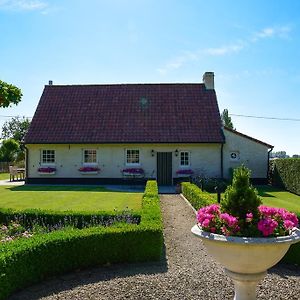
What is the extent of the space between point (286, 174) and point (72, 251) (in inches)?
745

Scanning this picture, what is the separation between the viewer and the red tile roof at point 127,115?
85.3 feet

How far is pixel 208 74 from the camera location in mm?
29031

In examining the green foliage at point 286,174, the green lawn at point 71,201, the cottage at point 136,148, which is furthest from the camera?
the cottage at point 136,148

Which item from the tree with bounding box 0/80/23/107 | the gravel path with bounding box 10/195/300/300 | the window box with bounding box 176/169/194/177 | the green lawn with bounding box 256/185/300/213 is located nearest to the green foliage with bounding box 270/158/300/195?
the green lawn with bounding box 256/185/300/213

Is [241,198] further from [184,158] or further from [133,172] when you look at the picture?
[184,158]

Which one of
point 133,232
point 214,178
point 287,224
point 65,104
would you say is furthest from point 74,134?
point 287,224

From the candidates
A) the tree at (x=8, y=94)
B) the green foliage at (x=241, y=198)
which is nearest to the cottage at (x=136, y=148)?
the tree at (x=8, y=94)

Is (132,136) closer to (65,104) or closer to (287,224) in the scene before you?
(65,104)

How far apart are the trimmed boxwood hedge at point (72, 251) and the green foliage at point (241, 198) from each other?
3.33 m

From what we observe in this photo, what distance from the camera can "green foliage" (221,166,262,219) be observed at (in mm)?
5133

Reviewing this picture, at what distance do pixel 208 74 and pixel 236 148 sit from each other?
6.62 metres

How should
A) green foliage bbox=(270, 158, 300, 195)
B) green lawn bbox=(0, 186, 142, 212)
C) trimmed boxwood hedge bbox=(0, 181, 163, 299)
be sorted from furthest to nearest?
1. green foliage bbox=(270, 158, 300, 195)
2. green lawn bbox=(0, 186, 142, 212)
3. trimmed boxwood hedge bbox=(0, 181, 163, 299)

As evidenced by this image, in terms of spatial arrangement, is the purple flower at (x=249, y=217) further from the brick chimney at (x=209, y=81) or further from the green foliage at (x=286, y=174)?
the brick chimney at (x=209, y=81)

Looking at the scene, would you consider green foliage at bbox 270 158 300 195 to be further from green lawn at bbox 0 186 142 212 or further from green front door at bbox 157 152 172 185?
green lawn at bbox 0 186 142 212
